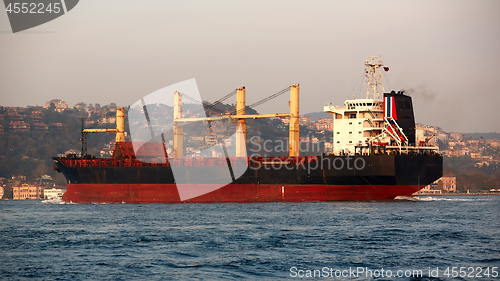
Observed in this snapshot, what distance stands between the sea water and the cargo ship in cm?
726

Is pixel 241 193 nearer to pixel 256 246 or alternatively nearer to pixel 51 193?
pixel 256 246

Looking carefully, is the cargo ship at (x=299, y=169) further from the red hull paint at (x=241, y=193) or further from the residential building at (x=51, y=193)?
the residential building at (x=51, y=193)

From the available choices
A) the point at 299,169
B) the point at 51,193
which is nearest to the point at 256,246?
→ the point at 299,169

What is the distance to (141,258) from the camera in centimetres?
2152

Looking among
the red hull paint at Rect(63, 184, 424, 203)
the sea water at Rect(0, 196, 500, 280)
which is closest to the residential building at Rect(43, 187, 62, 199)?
the red hull paint at Rect(63, 184, 424, 203)

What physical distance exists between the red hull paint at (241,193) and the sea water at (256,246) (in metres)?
7.34

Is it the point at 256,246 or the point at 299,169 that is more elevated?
the point at 299,169

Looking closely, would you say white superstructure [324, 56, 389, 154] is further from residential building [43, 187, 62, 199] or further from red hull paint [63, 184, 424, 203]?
residential building [43, 187, 62, 199]

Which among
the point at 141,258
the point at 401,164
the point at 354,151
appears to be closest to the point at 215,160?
the point at 354,151

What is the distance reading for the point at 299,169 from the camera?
147ft

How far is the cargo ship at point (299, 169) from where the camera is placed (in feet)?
143

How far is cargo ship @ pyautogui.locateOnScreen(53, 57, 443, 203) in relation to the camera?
143 ft

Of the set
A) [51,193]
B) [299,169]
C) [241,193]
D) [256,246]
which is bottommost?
[51,193]

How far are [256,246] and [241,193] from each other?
23192 millimetres
